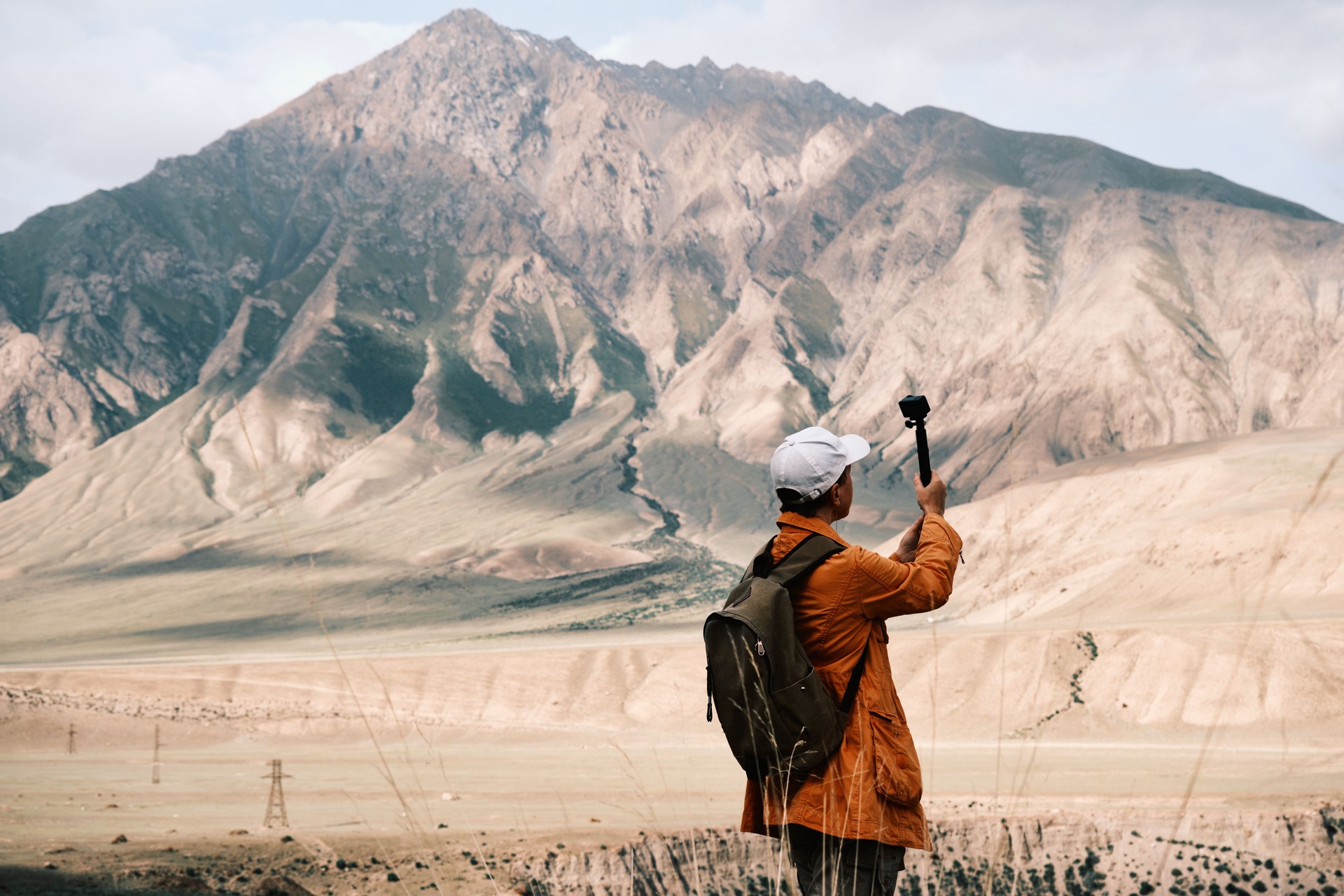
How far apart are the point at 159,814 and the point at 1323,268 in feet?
442

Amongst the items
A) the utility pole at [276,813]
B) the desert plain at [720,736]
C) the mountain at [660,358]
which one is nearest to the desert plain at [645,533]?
the desert plain at [720,736]

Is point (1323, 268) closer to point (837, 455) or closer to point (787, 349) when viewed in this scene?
point (787, 349)

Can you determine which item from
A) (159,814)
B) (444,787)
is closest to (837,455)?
(159,814)

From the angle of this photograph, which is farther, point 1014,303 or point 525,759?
point 1014,303

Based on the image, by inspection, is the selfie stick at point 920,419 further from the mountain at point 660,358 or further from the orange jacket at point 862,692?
the mountain at point 660,358

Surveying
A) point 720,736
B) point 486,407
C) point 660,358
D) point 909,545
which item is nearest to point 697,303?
point 660,358

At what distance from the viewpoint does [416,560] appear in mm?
103500

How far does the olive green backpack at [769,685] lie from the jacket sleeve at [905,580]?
17 centimetres

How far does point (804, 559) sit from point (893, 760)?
69cm

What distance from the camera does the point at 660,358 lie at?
592ft

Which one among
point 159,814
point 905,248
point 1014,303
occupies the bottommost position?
point 159,814

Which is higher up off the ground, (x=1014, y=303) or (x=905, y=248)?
(x=905, y=248)

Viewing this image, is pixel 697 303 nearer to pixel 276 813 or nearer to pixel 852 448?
pixel 276 813

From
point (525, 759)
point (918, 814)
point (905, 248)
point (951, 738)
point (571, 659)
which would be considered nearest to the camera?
point (918, 814)
